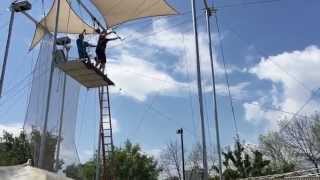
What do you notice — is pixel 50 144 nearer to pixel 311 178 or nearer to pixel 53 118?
pixel 53 118

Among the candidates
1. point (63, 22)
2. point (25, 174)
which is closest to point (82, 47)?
point (63, 22)

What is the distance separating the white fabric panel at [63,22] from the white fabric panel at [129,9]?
103 centimetres

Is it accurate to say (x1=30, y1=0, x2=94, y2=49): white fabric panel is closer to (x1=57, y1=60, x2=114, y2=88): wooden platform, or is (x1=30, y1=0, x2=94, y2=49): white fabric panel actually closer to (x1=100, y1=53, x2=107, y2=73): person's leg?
(x1=57, y1=60, x2=114, y2=88): wooden platform

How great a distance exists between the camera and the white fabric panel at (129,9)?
16.2 metres

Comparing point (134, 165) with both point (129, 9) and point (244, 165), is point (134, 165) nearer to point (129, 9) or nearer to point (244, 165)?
point (244, 165)

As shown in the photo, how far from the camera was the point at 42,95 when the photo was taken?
12844mm

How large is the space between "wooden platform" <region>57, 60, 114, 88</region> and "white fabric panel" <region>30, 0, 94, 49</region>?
2.58 meters

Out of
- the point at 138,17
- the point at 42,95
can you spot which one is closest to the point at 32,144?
the point at 42,95

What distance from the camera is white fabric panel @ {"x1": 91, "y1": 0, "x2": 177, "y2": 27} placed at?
16203 mm

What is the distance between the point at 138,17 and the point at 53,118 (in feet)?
18.5

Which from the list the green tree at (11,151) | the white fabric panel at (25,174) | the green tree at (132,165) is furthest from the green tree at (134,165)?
the white fabric panel at (25,174)

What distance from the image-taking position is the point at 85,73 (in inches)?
509

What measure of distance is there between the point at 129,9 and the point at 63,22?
299 centimetres

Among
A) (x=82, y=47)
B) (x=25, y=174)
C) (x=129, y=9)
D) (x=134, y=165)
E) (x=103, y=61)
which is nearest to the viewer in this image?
(x=25, y=174)
